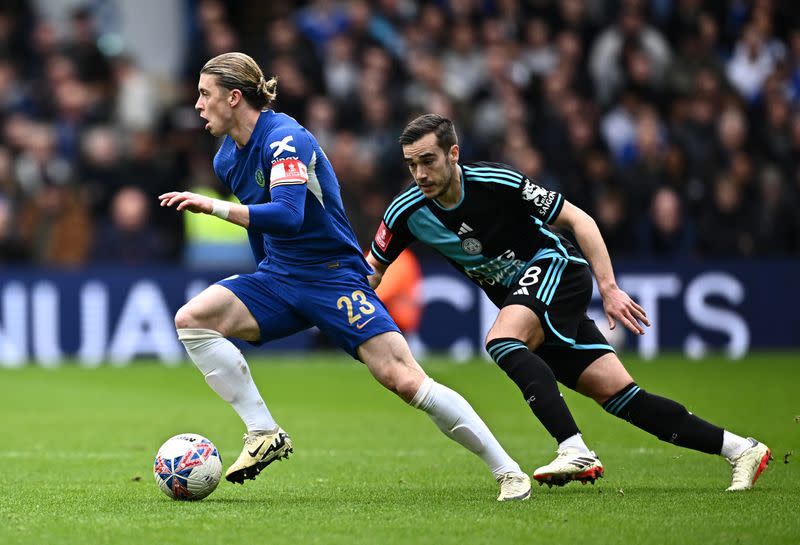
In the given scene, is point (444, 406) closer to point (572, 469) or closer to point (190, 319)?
point (572, 469)

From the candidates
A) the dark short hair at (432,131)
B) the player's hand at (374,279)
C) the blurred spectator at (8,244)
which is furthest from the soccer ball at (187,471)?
the blurred spectator at (8,244)

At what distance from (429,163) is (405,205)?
0.42 meters

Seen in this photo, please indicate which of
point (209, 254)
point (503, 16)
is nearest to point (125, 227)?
point (209, 254)

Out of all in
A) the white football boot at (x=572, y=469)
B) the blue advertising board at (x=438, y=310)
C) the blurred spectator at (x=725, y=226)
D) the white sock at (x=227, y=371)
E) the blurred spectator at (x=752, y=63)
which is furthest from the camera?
the blurred spectator at (x=752, y=63)

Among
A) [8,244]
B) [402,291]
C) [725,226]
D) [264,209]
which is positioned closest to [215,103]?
[264,209]

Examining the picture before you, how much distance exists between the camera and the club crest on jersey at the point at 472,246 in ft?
25.7

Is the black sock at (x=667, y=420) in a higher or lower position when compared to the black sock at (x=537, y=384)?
lower

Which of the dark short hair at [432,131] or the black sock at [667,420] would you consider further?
the black sock at [667,420]

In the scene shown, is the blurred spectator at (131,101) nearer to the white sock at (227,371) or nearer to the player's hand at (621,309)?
the white sock at (227,371)

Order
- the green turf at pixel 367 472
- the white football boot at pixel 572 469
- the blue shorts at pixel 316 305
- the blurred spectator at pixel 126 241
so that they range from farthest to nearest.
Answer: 1. the blurred spectator at pixel 126 241
2. the blue shorts at pixel 316 305
3. the white football boot at pixel 572 469
4. the green turf at pixel 367 472

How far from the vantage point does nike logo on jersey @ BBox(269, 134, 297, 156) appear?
7.32 metres

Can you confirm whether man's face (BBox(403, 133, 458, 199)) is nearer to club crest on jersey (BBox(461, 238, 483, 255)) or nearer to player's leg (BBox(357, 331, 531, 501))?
club crest on jersey (BBox(461, 238, 483, 255))

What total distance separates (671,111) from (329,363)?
234 inches

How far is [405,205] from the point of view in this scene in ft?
25.7
